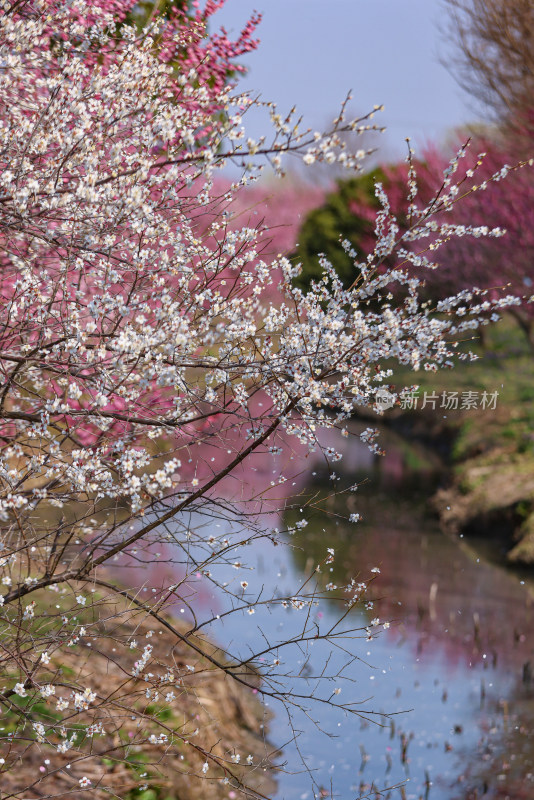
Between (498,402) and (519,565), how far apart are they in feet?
29.1

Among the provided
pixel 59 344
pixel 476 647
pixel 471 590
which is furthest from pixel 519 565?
pixel 59 344

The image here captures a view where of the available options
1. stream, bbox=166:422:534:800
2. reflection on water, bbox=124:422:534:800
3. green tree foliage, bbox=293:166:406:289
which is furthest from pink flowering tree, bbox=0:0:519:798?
green tree foliage, bbox=293:166:406:289

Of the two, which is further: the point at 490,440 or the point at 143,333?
the point at 490,440

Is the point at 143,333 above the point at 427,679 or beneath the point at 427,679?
beneath

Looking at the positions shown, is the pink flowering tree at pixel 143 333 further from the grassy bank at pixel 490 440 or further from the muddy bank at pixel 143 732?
the grassy bank at pixel 490 440

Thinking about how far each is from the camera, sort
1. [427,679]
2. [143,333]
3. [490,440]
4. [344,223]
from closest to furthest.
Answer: [143,333] → [427,679] → [490,440] → [344,223]

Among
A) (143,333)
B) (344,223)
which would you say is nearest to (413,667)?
(143,333)

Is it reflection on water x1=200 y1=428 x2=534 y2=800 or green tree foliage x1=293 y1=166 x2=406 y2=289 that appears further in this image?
green tree foliage x1=293 y1=166 x2=406 y2=289

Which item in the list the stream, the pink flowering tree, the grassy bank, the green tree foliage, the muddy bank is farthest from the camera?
A: the green tree foliage

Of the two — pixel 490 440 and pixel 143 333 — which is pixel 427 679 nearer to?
pixel 143 333

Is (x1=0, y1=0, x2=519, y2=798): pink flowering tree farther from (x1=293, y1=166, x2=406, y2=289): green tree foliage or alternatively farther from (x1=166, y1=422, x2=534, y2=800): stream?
(x1=293, y1=166, x2=406, y2=289): green tree foliage

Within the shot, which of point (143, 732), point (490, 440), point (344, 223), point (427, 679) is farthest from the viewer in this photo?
point (344, 223)

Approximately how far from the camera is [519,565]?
1241 centimetres

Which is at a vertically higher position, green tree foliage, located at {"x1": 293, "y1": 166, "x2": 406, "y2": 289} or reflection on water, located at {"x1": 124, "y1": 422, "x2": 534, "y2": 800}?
green tree foliage, located at {"x1": 293, "y1": 166, "x2": 406, "y2": 289}
